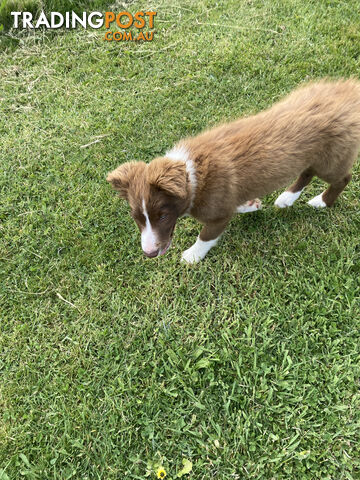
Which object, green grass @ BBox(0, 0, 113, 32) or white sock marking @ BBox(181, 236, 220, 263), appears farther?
green grass @ BBox(0, 0, 113, 32)

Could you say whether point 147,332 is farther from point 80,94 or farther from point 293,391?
point 80,94

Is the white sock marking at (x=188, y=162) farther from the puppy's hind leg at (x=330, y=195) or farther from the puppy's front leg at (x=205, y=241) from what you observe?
the puppy's hind leg at (x=330, y=195)

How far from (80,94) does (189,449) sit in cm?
516

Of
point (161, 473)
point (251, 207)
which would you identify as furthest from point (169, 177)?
point (161, 473)

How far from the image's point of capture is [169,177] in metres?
2.42

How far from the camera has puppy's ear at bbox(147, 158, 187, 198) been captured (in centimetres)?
239

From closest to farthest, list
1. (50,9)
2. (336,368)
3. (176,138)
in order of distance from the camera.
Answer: (336,368) → (176,138) → (50,9)

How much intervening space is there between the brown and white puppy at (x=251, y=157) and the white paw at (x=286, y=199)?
2.17 feet

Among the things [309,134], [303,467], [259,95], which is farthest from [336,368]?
[259,95]

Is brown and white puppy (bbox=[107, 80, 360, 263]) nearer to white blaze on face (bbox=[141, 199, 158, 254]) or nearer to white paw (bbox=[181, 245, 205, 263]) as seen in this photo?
white blaze on face (bbox=[141, 199, 158, 254])

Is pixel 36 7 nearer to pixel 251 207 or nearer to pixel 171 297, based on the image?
pixel 251 207

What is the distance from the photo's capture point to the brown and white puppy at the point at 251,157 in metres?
2.68

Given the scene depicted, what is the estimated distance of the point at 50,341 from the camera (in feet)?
11.0

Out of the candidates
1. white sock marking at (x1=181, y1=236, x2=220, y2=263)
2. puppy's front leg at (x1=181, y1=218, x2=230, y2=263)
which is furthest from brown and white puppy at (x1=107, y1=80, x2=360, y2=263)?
white sock marking at (x1=181, y1=236, x2=220, y2=263)
